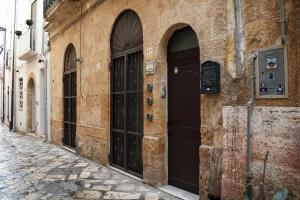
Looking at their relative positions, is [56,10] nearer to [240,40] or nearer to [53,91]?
[53,91]

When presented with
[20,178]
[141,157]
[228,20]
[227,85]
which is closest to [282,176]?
[227,85]

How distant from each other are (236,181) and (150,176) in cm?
214

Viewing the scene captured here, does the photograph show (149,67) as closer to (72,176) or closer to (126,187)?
(126,187)

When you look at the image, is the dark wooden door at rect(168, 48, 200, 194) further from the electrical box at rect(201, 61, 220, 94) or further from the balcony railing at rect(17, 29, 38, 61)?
the balcony railing at rect(17, 29, 38, 61)

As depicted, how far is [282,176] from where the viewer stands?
3.49 metres

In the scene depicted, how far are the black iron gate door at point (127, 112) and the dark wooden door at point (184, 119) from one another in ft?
3.14

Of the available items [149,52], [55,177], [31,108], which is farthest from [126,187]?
[31,108]

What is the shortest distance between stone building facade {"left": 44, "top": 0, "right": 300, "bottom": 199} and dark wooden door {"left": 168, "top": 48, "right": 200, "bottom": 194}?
0.02 metres

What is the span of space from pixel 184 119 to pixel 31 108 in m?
13.1

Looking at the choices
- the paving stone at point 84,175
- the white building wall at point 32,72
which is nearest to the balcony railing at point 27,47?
the white building wall at point 32,72

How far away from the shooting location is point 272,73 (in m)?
3.64

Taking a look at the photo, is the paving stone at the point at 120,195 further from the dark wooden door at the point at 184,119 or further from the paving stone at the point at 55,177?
the paving stone at the point at 55,177

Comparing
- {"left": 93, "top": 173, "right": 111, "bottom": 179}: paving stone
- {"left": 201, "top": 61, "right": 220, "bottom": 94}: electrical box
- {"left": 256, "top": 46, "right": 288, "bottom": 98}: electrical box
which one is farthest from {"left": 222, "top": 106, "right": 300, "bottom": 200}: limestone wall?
{"left": 93, "top": 173, "right": 111, "bottom": 179}: paving stone

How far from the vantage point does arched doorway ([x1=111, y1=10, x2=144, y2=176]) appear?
6.53 metres
